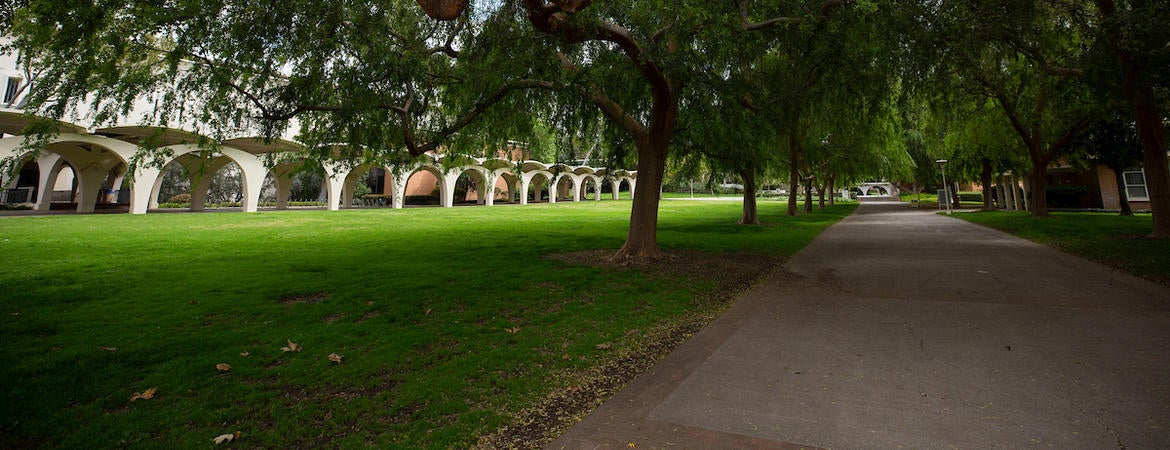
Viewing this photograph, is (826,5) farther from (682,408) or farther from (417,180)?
(417,180)

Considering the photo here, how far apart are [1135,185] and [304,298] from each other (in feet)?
139

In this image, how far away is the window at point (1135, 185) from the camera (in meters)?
29.1

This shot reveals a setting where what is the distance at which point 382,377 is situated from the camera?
14.1 feet

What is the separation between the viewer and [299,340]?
213 inches

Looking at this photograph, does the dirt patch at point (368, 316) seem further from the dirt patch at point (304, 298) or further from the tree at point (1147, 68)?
the tree at point (1147, 68)

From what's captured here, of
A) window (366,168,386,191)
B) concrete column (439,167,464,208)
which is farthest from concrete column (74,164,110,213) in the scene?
window (366,168,386,191)

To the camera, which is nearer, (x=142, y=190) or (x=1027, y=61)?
(x=1027, y=61)

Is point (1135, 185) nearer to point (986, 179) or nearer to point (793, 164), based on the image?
point (986, 179)

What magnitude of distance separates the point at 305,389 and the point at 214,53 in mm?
6302

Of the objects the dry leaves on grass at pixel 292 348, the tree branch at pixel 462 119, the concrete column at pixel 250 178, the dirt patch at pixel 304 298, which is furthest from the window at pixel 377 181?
the dry leaves on grass at pixel 292 348

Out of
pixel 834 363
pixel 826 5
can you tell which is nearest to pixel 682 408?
pixel 834 363

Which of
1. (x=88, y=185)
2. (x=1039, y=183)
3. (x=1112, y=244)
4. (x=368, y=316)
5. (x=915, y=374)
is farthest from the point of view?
(x=88, y=185)

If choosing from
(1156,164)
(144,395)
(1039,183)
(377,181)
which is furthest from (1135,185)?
(377,181)

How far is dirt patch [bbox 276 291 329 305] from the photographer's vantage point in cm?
723
